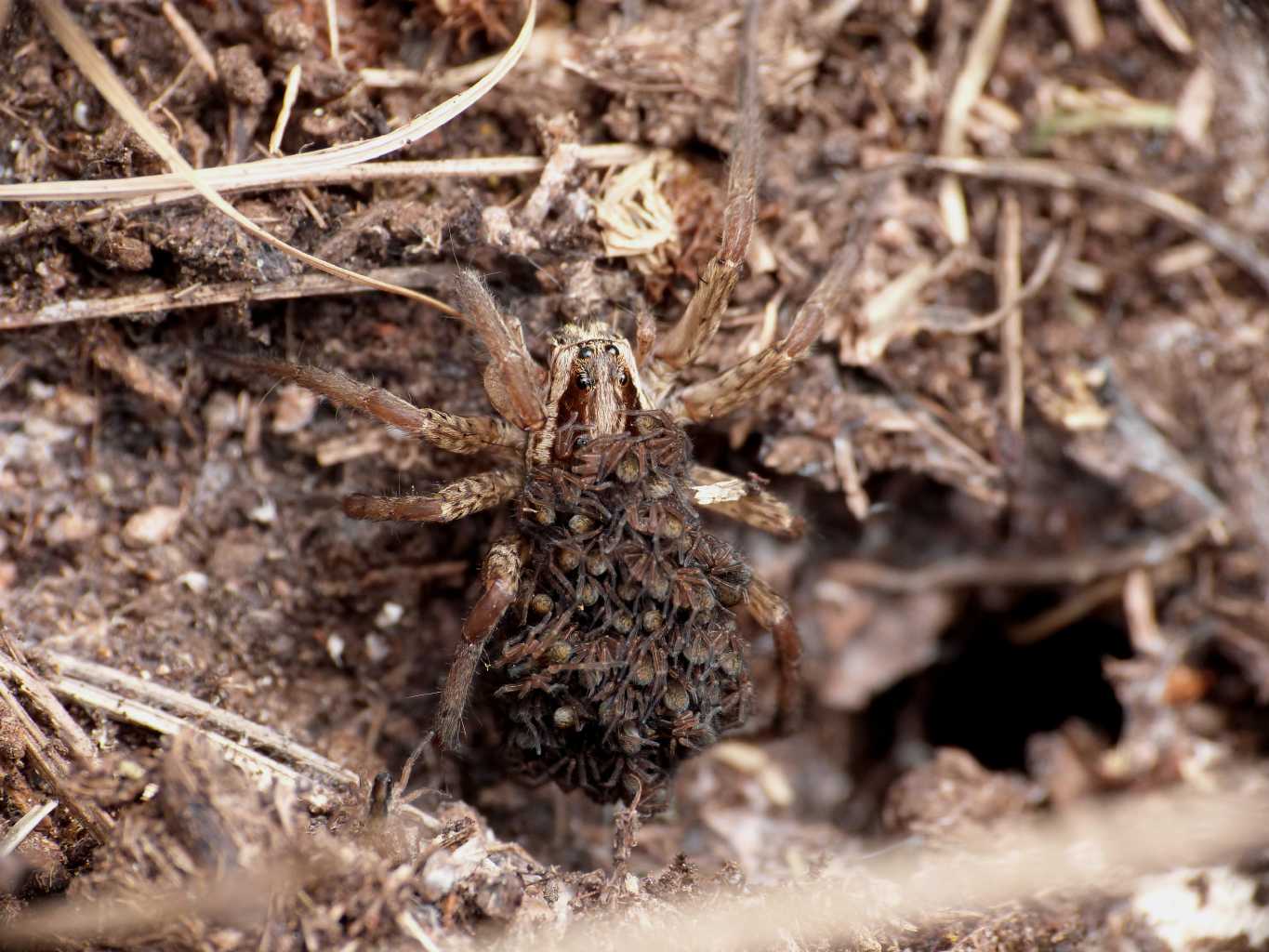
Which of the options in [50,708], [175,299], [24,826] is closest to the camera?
[24,826]

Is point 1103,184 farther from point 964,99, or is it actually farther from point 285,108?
point 285,108

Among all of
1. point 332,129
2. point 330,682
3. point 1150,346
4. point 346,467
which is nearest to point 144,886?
point 330,682

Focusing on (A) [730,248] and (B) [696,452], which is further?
(B) [696,452]

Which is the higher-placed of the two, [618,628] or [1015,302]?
[1015,302]

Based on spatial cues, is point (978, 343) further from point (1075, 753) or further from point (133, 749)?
point (133, 749)

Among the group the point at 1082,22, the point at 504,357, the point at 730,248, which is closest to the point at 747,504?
the point at 730,248

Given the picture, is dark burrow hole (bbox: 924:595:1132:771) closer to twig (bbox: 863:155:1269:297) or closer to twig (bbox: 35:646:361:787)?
twig (bbox: 863:155:1269:297)

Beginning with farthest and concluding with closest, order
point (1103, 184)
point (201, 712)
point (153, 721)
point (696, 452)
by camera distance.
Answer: point (1103, 184)
point (696, 452)
point (201, 712)
point (153, 721)
